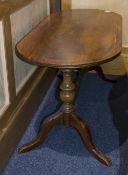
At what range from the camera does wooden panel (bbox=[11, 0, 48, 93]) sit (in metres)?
1.69

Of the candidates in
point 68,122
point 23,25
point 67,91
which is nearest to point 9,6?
point 23,25

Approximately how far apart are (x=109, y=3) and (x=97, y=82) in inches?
27.1

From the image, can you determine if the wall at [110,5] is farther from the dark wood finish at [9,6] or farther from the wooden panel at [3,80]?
the wooden panel at [3,80]

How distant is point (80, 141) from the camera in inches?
71.5

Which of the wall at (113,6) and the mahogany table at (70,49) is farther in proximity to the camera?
the wall at (113,6)

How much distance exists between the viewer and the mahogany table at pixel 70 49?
1.31 metres

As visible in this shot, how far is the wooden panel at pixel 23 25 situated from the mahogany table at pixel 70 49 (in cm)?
10

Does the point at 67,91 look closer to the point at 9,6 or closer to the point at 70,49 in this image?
the point at 70,49

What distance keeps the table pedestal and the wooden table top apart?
19 centimetres

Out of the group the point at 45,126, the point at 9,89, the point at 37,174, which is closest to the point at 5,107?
the point at 9,89

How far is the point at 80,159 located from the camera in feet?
5.46

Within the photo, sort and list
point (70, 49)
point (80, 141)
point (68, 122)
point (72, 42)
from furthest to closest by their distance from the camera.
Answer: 1. point (80, 141)
2. point (68, 122)
3. point (72, 42)
4. point (70, 49)

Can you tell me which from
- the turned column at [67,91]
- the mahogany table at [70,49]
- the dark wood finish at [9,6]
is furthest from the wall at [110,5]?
the turned column at [67,91]

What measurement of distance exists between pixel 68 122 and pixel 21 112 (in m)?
0.31
